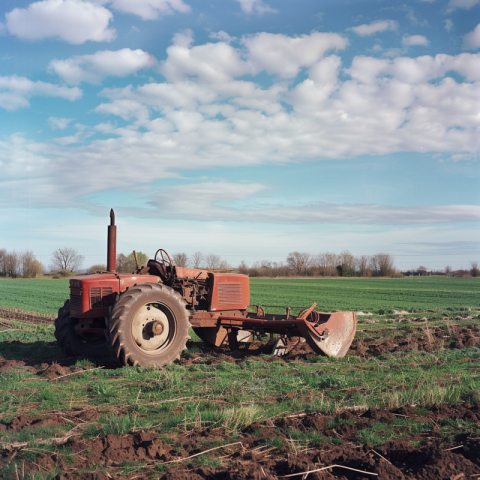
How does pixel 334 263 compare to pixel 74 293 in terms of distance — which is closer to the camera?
pixel 74 293

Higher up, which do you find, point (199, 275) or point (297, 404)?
point (199, 275)

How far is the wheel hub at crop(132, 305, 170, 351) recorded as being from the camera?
8781 millimetres

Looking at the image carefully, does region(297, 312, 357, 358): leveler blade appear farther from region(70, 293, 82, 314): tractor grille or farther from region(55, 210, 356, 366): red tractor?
region(70, 293, 82, 314): tractor grille

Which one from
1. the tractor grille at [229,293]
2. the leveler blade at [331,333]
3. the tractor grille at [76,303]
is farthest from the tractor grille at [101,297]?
the leveler blade at [331,333]

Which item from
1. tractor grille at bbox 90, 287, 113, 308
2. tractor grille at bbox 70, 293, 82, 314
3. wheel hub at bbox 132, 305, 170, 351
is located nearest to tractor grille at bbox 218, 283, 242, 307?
wheel hub at bbox 132, 305, 170, 351

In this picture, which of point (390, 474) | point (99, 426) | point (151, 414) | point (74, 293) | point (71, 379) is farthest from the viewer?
point (74, 293)

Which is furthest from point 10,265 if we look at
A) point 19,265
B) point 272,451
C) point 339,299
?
point 272,451

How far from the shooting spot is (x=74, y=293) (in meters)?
9.58

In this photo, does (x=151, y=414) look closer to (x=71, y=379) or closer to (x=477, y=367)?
(x=71, y=379)

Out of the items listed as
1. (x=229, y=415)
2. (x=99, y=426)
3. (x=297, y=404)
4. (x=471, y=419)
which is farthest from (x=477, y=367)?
(x=99, y=426)

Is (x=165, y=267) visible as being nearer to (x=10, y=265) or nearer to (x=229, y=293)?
(x=229, y=293)

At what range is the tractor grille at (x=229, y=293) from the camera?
10.7m

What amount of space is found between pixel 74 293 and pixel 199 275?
276 centimetres

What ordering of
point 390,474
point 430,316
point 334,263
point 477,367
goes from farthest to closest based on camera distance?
1. point 334,263
2. point 430,316
3. point 477,367
4. point 390,474
